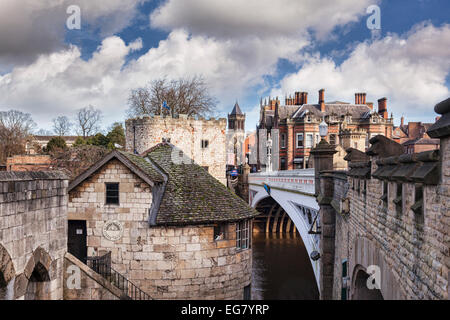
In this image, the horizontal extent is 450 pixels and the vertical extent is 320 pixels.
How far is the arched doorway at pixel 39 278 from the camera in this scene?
335 inches

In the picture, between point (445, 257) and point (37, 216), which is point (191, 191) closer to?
point (37, 216)

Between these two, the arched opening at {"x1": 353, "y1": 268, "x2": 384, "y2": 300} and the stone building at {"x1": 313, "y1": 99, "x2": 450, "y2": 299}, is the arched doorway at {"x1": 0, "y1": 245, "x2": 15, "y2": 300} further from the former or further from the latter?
the arched opening at {"x1": 353, "y1": 268, "x2": 384, "y2": 300}

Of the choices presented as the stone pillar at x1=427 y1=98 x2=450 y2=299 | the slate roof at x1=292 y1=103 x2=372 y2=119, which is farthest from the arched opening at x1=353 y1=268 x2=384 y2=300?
the slate roof at x1=292 y1=103 x2=372 y2=119

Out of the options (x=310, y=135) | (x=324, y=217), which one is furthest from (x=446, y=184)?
(x=310, y=135)

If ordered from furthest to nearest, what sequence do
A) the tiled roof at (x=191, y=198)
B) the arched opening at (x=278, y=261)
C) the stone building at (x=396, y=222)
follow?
the arched opening at (x=278, y=261) → the tiled roof at (x=191, y=198) → the stone building at (x=396, y=222)

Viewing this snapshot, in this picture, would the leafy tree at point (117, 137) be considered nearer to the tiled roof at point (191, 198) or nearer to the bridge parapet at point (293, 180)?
the bridge parapet at point (293, 180)

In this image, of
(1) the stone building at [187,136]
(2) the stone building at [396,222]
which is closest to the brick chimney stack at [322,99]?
(1) the stone building at [187,136]

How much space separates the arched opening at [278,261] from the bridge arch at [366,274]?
16749 millimetres

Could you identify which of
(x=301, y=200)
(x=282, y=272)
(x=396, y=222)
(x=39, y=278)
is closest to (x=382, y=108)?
(x=282, y=272)

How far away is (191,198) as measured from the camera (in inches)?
599

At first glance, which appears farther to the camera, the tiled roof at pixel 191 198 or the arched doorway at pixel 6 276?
the tiled roof at pixel 191 198

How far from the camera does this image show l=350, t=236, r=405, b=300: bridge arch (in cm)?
624

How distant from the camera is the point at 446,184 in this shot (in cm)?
439

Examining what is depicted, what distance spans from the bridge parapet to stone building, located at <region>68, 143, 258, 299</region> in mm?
3736
